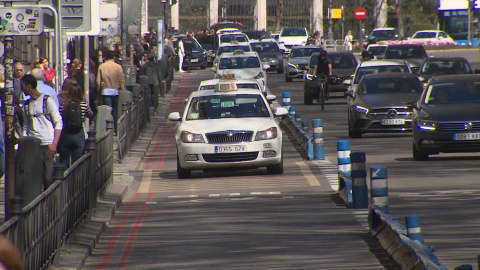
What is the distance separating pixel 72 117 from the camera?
48.5ft

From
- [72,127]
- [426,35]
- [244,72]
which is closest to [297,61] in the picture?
[244,72]

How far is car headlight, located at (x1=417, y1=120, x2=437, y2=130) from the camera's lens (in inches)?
771

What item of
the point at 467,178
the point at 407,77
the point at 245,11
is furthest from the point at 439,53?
the point at 467,178

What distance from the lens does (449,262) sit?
1000 centimetres

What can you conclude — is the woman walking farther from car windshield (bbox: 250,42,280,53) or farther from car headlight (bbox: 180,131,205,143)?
car windshield (bbox: 250,42,280,53)

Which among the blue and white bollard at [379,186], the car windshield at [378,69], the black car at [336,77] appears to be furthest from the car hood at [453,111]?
the black car at [336,77]

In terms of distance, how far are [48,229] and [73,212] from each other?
6.90 ft

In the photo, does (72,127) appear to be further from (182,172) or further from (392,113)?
(392,113)

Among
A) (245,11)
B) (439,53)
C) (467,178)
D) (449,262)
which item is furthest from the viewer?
(245,11)

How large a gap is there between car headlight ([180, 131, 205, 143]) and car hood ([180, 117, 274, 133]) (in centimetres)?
7

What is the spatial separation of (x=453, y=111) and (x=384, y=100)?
19.1ft

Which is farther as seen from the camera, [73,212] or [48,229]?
[73,212]

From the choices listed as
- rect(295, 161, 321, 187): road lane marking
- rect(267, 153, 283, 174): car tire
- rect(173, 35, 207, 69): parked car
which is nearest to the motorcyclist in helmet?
rect(295, 161, 321, 187): road lane marking

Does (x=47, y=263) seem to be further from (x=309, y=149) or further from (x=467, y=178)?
(x=309, y=149)
